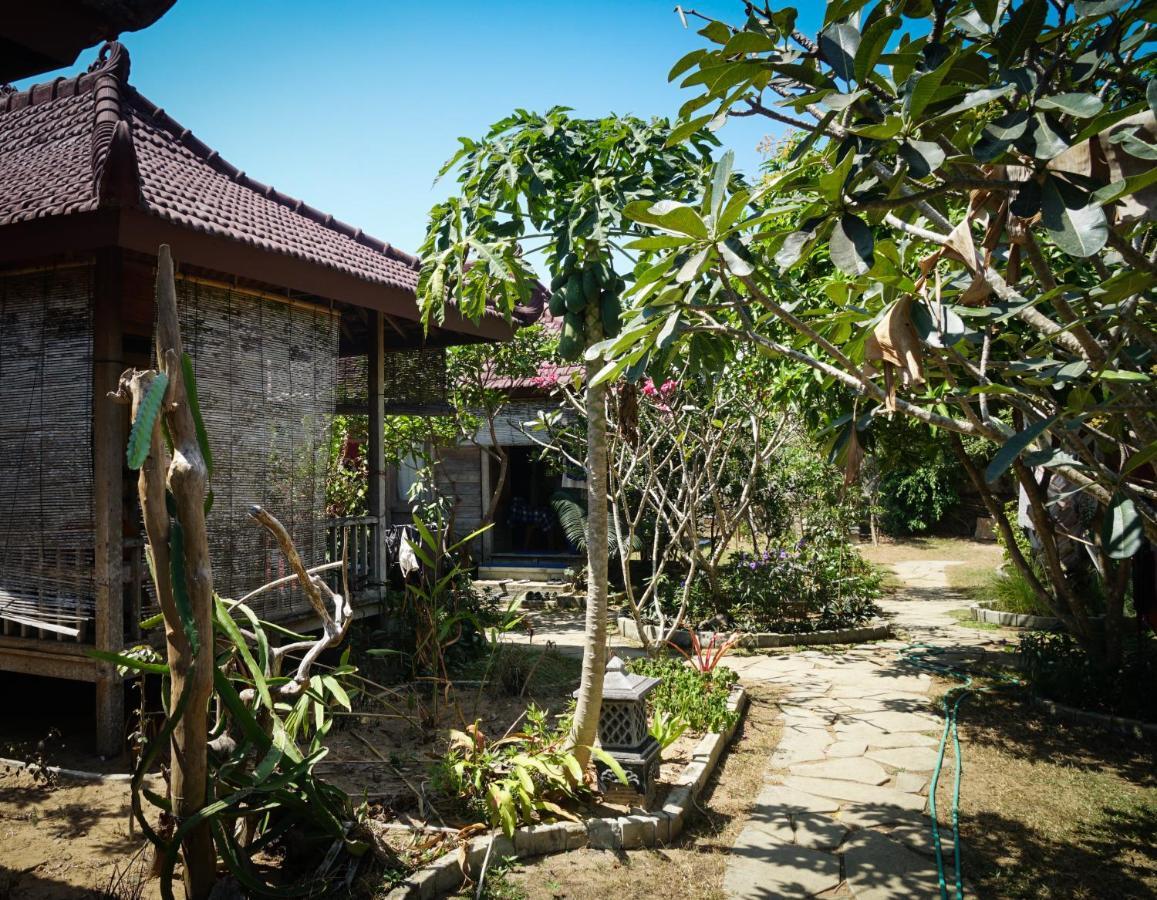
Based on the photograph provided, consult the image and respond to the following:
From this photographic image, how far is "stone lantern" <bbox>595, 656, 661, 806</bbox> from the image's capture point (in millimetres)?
4133

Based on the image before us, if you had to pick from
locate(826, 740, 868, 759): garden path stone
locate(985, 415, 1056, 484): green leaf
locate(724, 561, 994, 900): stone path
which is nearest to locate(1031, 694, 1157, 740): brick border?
locate(724, 561, 994, 900): stone path

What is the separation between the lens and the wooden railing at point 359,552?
709 centimetres

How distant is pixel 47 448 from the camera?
5.43 meters

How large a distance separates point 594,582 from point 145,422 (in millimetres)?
2276

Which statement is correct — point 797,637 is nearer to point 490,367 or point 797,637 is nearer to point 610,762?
point 490,367

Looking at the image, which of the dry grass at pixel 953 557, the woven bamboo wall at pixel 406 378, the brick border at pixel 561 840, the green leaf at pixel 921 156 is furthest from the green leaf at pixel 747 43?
the dry grass at pixel 953 557

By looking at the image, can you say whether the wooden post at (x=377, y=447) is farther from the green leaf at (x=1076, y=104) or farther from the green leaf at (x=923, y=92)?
the green leaf at (x=1076, y=104)

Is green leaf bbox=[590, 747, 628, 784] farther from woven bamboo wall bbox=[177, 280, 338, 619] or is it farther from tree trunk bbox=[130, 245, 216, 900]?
woven bamboo wall bbox=[177, 280, 338, 619]

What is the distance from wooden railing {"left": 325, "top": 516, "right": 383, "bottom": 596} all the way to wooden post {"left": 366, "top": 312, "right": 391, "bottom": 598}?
0.03 metres

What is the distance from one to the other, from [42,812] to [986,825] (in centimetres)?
493

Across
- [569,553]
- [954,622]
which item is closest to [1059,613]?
[954,622]

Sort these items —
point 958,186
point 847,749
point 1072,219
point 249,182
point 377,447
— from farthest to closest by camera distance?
point 377,447 → point 249,182 → point 847,749 → point 958,186 → point 1072,219

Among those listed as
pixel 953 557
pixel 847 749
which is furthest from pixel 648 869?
pixel 953 557

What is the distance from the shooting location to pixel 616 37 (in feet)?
17.1
